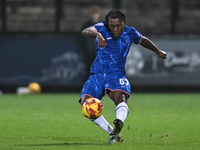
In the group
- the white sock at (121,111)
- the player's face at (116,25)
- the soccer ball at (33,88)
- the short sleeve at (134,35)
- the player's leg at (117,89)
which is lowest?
the soccer ball at (33,88)

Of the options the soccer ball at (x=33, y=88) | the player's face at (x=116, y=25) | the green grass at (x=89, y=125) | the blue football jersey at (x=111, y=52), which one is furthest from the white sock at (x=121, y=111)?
the soccer ball at (x=33, y=88)

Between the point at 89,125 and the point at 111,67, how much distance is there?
1729 mm

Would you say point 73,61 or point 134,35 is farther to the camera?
point 73,61

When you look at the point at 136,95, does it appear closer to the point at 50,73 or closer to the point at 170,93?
the point at 170,93

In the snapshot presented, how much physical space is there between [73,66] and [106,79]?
25.3ft

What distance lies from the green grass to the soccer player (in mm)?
506

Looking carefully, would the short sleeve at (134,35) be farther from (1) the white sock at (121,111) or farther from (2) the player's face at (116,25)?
(1) the white sock at (121,111)

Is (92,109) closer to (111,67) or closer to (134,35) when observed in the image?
(111,67)

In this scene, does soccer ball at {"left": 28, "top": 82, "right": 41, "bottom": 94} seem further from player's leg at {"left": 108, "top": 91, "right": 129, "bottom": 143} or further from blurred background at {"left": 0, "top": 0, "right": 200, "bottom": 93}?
player's leg at {"left": 108, "top": 91, "right": 129, "bottom": 143}

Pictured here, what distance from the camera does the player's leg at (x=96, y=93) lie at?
5613 mm

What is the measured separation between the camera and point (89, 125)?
7258 mm

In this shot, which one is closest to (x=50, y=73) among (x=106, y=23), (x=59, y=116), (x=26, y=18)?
(x=26, y=18)

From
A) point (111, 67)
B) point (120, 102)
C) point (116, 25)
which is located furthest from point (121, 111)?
point (116, 25)

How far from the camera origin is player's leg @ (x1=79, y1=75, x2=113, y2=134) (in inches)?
221
